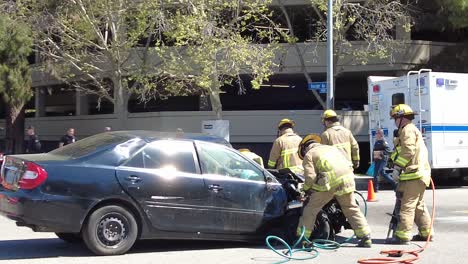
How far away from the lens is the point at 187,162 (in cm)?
736

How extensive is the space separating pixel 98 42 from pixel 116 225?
615 inches

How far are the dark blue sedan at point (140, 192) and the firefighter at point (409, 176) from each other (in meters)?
1.63

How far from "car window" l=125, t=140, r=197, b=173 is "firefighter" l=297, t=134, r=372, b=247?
1503mm

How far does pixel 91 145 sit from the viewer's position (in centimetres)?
728

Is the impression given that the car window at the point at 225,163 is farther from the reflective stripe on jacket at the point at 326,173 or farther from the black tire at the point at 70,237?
the black tire at the point at 70,237

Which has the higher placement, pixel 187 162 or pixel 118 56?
pixel 118 56

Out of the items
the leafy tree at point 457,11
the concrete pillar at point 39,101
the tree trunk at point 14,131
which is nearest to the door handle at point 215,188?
the leafy tree at point 457,11

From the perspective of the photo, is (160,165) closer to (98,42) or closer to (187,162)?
(187,162)

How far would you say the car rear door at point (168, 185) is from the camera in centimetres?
700

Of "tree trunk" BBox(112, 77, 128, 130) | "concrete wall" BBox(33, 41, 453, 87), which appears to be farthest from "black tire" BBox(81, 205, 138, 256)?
"concrete wall" BBox(33, 41, 453, 87)

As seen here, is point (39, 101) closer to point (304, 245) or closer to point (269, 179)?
point (269, 179)

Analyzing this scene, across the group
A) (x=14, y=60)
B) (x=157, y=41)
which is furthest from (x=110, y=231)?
(x=14, y=60)

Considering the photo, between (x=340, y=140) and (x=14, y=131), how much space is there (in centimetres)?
2142

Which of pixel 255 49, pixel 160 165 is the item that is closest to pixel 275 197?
pixel 160 165
